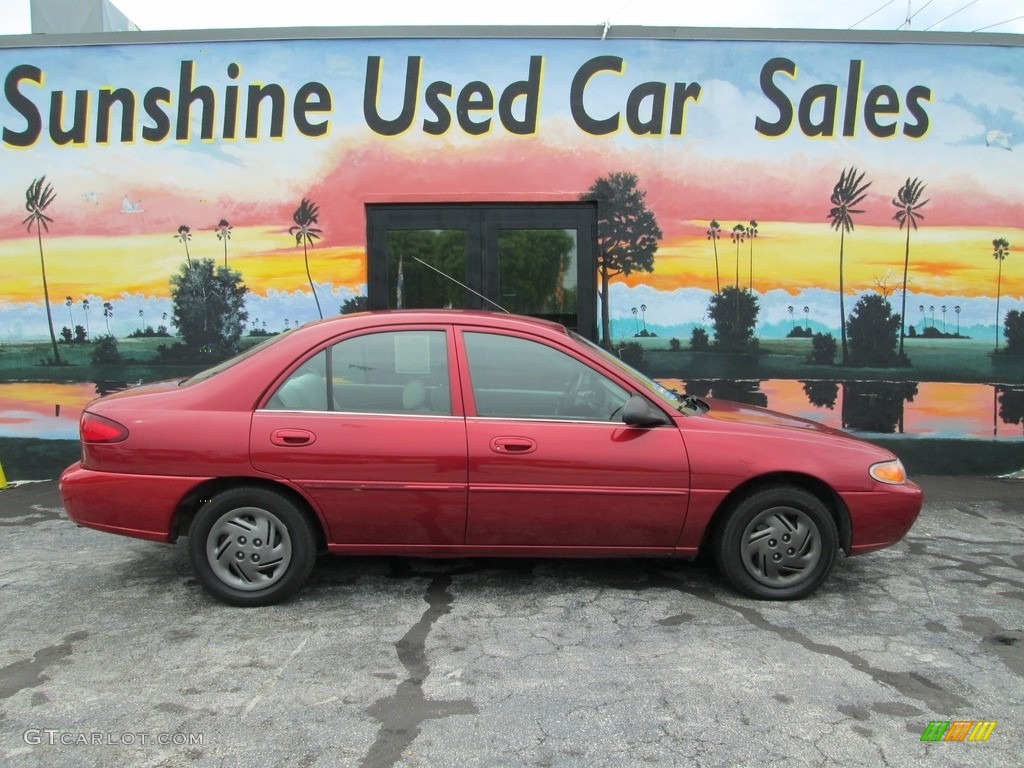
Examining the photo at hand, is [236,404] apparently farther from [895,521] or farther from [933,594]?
[933,594]

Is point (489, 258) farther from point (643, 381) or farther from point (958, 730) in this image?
point (958, 730)

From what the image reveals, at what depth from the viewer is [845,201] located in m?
7.57

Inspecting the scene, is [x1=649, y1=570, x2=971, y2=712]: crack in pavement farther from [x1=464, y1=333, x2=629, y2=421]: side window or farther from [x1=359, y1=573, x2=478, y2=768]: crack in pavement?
[x1=359, y1=573, x2=478, y2=768]: crack in pavement

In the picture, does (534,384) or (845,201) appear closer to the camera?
(534,384)

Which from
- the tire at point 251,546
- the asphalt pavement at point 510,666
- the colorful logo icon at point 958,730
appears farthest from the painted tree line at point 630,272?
the colorful logo icon at point 958,730

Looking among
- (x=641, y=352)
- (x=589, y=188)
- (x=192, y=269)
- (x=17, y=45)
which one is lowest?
(x=641, y=352)

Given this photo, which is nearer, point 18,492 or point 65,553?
point 65,553

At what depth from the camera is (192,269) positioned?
7566 millimetres

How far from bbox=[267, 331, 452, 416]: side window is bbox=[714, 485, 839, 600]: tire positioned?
66.3 inches

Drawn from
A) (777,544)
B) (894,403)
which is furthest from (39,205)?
(894,403)

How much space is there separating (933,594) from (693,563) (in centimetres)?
137

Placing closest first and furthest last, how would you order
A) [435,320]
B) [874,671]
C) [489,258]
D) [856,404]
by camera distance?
[874,671] → [435,320] → [489,258] → [856,404]

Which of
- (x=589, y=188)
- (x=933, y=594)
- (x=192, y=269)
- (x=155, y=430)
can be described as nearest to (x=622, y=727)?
(x=933, y=594)

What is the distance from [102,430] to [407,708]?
2.26 meters
